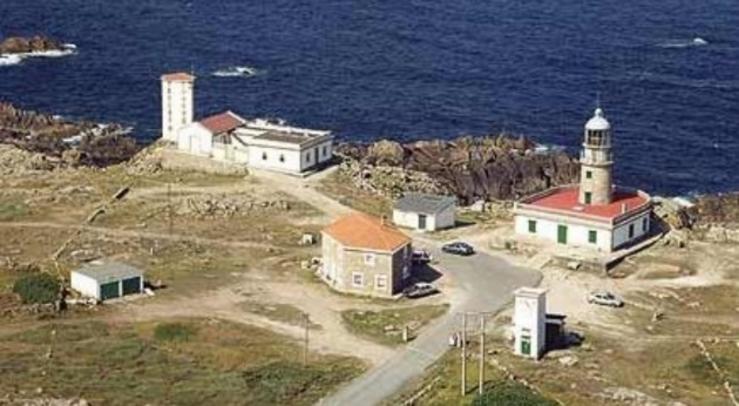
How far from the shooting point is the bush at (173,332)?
7850 centimetres

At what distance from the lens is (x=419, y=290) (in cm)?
8588

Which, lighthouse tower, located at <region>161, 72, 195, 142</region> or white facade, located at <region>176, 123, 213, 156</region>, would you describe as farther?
lighthouse tower, located at <region>161, 72, 195, 142</region>

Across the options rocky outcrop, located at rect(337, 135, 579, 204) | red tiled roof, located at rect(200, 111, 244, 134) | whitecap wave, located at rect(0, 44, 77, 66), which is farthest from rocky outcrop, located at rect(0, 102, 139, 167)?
whitecap wave, located at rect(0, 44, 77, 66)

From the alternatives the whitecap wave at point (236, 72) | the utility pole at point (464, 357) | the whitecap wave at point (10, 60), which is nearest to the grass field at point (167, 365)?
the utility pole at point (464, 357)

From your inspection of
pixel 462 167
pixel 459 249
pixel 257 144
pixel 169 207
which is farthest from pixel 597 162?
pixel 169 207

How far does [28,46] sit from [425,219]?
91.1 m

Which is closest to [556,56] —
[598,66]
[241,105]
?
[598,66]

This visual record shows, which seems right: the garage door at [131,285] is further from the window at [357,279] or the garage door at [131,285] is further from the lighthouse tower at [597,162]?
the lighthouse tower at [597,162]

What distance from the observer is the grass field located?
233ft

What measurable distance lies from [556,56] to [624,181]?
159 feet

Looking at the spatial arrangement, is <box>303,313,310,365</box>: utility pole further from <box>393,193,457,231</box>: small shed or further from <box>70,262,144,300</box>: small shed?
<box>393,193,457,231</box>: small shed

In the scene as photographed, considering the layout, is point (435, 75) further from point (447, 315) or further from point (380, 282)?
point (447, 315)

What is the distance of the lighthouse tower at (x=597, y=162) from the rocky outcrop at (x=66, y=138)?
147 ft

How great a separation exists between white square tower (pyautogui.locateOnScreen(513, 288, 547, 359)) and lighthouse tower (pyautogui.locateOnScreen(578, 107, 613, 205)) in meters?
21.2
